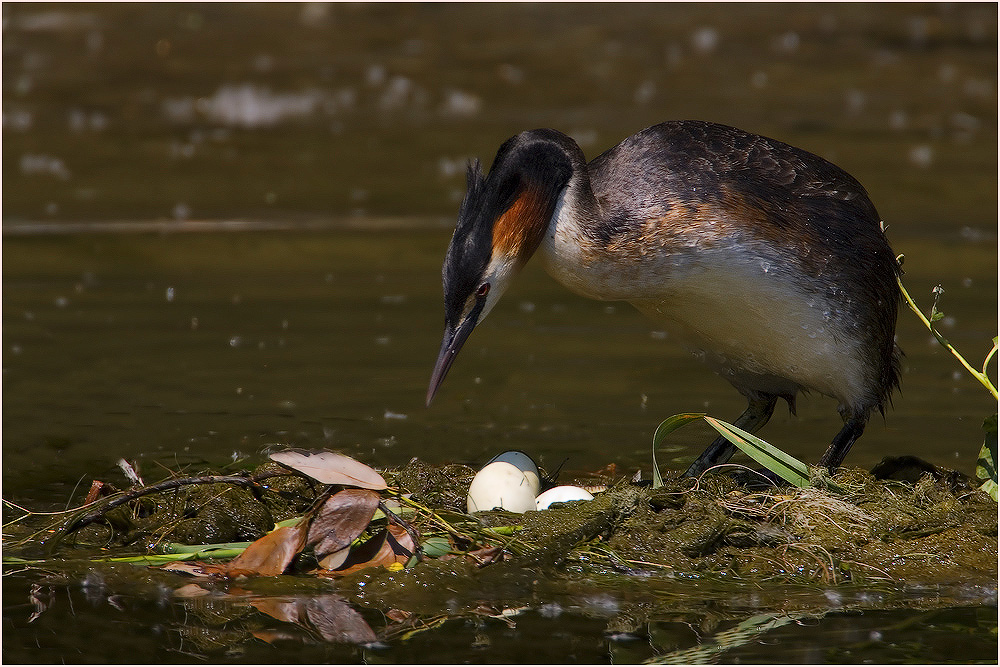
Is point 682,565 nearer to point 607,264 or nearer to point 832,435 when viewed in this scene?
point 607,264

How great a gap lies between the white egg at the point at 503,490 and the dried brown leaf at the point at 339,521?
0.57 m

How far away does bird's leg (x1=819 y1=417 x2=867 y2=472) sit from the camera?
6246 mm

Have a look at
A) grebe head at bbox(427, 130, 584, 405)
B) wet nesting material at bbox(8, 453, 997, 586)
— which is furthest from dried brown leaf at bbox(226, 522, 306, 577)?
grebe head at bbox(427, 130, 584, 405)

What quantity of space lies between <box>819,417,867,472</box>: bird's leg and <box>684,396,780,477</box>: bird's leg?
0.9 inches

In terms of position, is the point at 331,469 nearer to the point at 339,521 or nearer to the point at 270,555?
the point at 339,521

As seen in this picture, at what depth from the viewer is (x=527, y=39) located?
58.8ft

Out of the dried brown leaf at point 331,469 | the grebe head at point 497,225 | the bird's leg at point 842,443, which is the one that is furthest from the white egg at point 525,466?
the bird's leg at point 842,443

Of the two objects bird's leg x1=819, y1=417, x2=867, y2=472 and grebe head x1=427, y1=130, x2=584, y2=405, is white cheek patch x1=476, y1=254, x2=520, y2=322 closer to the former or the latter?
grebe head x1=427, y1=130, x2=584, y2=405

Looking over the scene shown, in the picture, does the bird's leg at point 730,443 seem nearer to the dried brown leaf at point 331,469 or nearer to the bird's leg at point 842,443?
→ the bird's leg at point 842,443

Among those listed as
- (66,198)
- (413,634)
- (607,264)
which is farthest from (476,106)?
(413,634)

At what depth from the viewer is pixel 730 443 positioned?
6500 millimetres

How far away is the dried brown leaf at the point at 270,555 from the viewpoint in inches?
203

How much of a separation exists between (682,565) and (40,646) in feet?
7.83

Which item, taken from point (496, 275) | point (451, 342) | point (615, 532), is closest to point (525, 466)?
point (615, 532)
